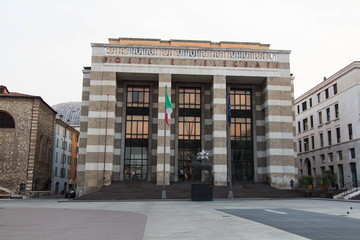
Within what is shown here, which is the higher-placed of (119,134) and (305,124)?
(305,124)

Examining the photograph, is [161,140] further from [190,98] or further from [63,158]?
[63,158]

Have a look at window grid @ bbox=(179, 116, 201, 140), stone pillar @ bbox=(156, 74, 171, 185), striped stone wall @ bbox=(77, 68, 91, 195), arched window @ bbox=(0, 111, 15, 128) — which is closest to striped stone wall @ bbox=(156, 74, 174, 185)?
stone pillar @ bbox=(156, 74, 171, 185)

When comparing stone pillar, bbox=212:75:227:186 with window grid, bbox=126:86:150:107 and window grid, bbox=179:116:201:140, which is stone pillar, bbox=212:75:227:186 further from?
window grid, bbox=126:86:150:107

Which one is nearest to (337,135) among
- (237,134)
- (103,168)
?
(237,134)

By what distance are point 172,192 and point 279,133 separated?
16.3m

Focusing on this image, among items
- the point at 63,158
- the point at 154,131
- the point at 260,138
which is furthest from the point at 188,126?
the point at 63,158

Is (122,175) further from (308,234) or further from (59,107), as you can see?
(59,107)

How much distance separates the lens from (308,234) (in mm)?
9391

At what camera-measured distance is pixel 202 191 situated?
29.5 m

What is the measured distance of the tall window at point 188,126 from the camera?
45.0 metres

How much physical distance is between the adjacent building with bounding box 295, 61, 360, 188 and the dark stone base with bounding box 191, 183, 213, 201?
25611mm

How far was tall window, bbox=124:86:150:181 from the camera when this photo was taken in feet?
147

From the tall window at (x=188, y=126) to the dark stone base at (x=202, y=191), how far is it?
48.0 ft

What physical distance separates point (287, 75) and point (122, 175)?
84.1 feet
